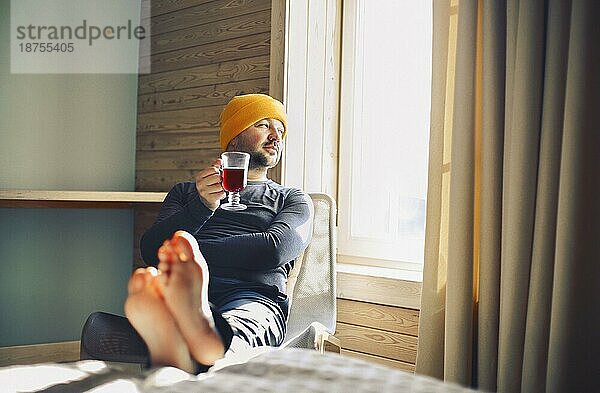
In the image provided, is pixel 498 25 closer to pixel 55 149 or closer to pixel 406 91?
pixel 406 91

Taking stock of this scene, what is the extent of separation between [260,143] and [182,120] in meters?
1.17

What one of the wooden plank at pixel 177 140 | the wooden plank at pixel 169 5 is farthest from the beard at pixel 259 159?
the wooden plank at pixel 169 5

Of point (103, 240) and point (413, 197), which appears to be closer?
point (413, 197)

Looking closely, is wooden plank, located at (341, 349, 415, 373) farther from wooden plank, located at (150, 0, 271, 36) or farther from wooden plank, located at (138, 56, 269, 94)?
wooden plank, located at (150, 0, 271, 36)

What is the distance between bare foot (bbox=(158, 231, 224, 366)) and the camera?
64.7 inches

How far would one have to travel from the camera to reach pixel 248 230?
2512 millimetres

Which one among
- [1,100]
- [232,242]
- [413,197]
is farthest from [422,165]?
[1,100]

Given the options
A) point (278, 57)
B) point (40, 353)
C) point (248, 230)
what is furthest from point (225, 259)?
point (40, 353)

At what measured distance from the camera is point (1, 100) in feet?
12.1

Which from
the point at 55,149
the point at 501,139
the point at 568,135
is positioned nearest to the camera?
the point at 568,135

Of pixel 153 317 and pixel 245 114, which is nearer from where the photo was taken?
pixel 153 317

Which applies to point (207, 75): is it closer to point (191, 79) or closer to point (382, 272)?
point (191, 79)

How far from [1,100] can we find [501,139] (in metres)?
2.44

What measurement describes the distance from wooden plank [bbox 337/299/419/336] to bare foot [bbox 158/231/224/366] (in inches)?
51.6
